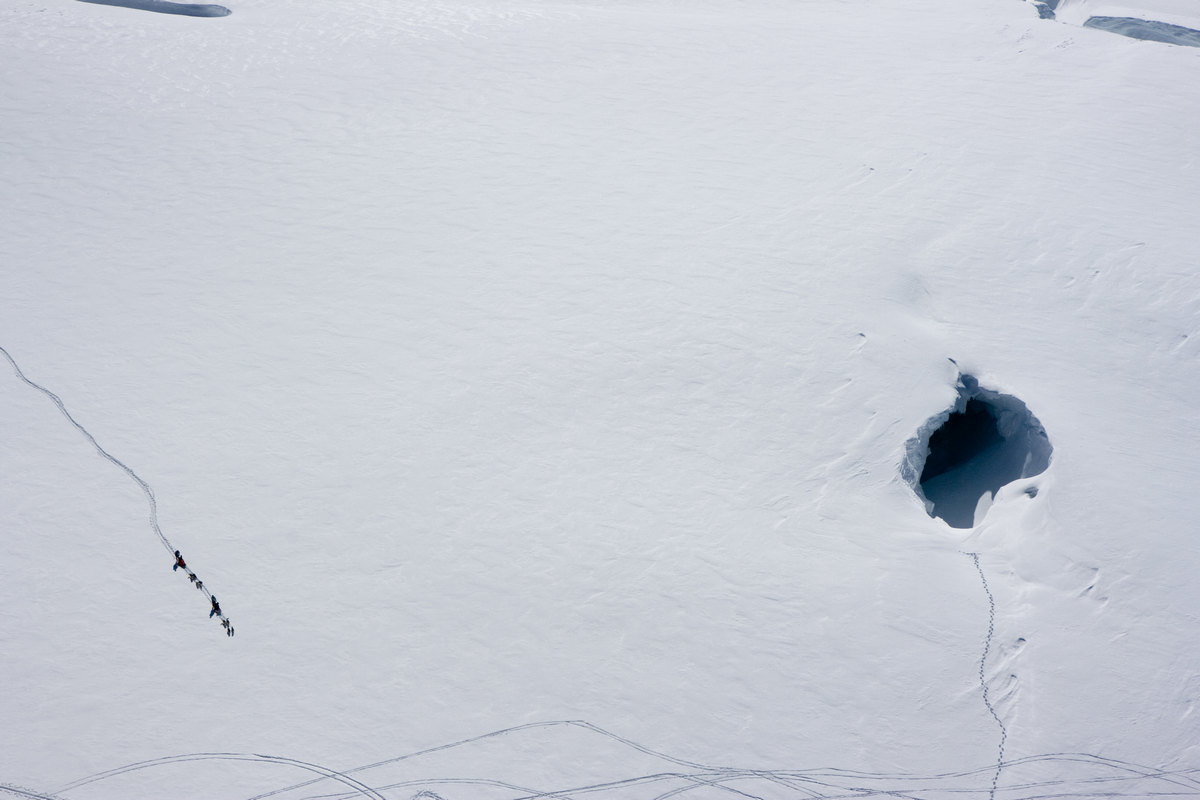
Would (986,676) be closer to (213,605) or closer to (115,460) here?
(213,605)

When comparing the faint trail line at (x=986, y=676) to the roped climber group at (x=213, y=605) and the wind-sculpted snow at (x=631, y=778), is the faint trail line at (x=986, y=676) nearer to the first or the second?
the wind-sculpted snow at (x=631, y=778)

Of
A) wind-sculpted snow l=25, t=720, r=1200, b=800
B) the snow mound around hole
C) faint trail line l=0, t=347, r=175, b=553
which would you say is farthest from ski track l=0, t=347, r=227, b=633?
the snow mound around hole

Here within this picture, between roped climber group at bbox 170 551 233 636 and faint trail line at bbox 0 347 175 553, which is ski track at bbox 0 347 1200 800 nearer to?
roped climber group at bbox 170 551 233 636

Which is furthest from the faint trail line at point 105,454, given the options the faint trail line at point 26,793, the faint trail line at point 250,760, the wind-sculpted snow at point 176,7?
the wind-sculpted snow at point 176,7

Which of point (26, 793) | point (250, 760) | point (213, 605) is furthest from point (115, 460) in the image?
point (250, 760)

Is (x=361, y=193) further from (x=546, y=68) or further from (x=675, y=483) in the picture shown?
(x=675, y=483)

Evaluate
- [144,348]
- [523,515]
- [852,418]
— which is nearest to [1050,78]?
[852,418]
